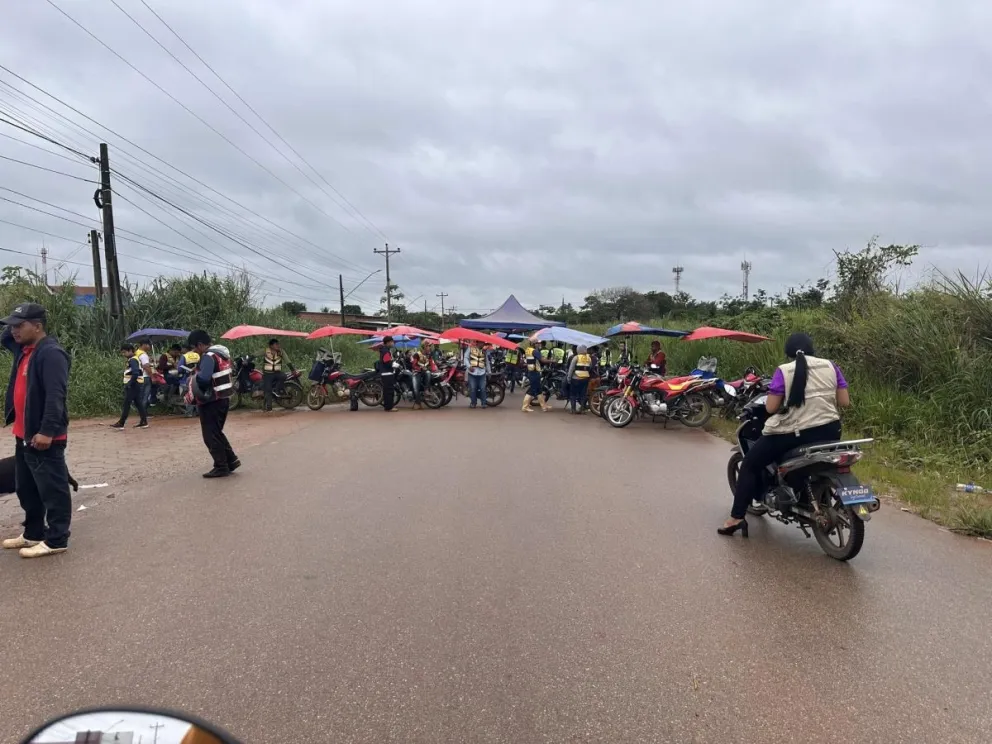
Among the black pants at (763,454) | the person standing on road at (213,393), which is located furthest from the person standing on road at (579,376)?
the black pants at (763,454)

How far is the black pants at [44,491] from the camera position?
4.75 meters

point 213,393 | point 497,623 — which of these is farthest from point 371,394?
point 497,623

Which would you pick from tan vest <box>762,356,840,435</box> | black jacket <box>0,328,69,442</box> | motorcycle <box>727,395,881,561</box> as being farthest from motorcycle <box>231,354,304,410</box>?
tan vest <box>762,356,840,435</box>

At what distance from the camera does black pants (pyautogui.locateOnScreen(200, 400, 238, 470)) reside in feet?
23.8

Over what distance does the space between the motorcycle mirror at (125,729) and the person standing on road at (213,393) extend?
6.42m

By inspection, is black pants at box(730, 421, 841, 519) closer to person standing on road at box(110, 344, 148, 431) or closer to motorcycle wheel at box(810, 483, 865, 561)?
motorcycle wheel at box(810, 483, 865, 561)

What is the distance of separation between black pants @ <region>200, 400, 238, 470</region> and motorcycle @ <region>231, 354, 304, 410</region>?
7877 mm

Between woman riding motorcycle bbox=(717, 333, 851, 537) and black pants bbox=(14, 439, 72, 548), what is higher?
woman riding motorcycle bbox=(717, 333, 851, 537)

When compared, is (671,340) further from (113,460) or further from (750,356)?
(113,460)

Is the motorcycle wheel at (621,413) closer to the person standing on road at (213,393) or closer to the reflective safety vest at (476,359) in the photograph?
the reflective safety vest at (476,359)

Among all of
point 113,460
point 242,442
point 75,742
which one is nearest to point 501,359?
point 242,442

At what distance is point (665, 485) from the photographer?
23.8 ft

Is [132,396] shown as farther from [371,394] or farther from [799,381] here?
[799,381]

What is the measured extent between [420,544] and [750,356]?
13.7 metres
